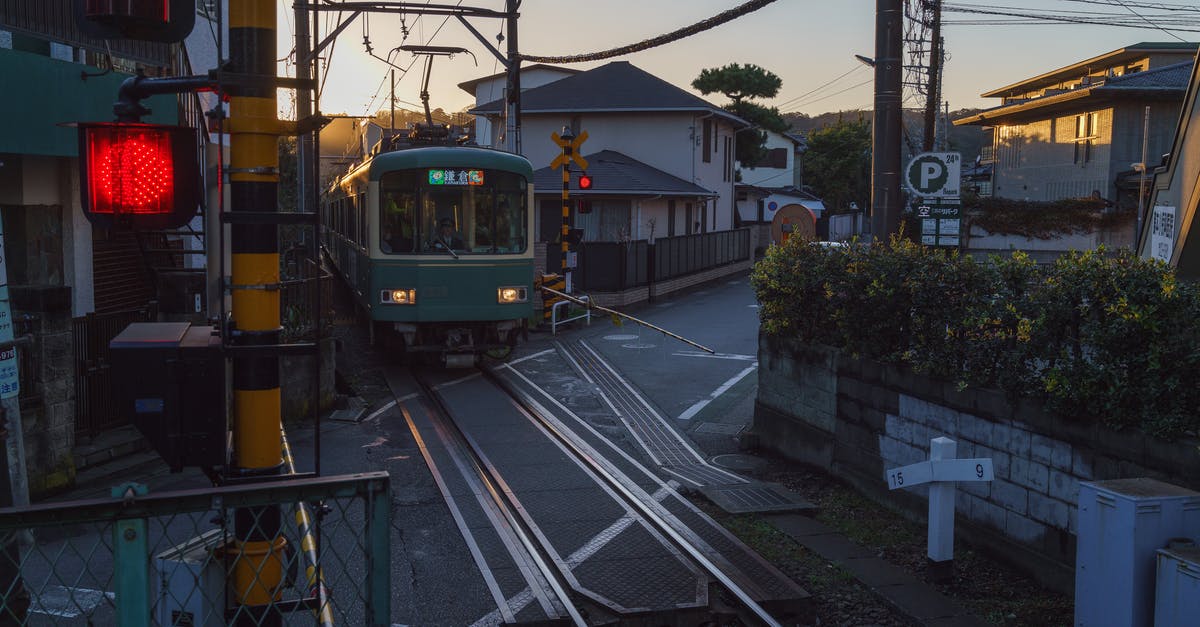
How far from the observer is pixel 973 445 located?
771 cm

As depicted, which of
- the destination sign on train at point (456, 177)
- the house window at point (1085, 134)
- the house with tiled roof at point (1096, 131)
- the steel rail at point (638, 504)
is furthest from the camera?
the house window at point (1085, 134)

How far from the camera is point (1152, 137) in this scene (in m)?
30.2

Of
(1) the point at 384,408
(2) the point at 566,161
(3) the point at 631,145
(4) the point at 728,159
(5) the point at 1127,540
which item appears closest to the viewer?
(5) the point at 1127,540

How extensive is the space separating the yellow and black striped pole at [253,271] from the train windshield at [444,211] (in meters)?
10.6

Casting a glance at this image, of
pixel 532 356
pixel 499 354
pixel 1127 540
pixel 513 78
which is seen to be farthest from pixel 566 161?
pixel 1127 540

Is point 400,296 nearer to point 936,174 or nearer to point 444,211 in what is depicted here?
point 444,211

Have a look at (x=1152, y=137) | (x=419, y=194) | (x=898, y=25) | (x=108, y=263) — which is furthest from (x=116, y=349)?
(x=1152, y=137)

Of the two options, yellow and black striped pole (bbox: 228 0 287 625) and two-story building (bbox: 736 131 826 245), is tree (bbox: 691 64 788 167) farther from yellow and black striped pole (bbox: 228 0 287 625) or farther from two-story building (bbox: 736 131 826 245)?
yellow and black striped pole (bbox: 228 0 287 625)

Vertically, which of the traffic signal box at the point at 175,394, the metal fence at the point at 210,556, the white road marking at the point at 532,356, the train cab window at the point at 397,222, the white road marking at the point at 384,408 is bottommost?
the white road marking at the point at 384,408

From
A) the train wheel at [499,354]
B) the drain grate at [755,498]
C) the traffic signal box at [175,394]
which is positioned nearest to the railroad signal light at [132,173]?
the traffic signal box at [175,394]

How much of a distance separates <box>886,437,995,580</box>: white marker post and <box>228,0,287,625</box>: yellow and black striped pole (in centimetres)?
452

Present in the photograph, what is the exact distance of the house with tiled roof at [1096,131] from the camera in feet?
98.8

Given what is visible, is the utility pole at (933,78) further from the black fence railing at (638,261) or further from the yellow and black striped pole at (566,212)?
the yellow and black striped pole at (566,212)

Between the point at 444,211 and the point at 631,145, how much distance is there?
2074cm
